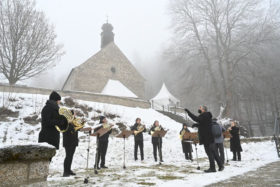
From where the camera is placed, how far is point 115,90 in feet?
83.9

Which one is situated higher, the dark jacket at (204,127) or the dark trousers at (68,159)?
the dark jacket at (204,127)

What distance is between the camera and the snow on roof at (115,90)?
82.5ft

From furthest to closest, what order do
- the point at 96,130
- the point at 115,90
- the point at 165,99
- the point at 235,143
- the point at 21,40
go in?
1. the point at 165,99
2. the point at 115,90
3. the point at 21,40
4. the point at 235,143
5. the point at 96,130

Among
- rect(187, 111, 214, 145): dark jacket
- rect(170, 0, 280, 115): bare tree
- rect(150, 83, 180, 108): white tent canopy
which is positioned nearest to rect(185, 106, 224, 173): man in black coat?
rect(187, 111, 214, 145): dark jacket

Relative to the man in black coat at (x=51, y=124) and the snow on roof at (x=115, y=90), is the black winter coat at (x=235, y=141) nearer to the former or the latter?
the man in black coat at (x=51, y=124)

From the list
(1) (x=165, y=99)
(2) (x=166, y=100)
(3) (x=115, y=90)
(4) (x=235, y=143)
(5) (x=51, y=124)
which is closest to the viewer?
(5) (x=51, y=124)

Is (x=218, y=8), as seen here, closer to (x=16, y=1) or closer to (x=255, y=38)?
(x=255, y=38)

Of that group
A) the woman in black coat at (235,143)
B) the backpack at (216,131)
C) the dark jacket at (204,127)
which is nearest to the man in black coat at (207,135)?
the dark jacket at (204,127)

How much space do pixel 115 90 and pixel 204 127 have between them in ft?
66.8

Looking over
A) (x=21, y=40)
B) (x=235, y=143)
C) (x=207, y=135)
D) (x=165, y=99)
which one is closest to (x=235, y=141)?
(x=235, y=143)

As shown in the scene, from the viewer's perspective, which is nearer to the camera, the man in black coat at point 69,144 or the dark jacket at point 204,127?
the man in black coat at point 69,144

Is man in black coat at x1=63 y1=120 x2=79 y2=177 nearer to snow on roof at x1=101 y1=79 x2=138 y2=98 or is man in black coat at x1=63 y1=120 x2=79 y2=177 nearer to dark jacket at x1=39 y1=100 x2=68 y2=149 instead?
dark jacket at x1=39 y1=100 x2=68 y2=149

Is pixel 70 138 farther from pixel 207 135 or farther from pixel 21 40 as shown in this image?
pixel 21 40

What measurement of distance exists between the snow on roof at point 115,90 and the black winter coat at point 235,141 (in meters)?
17.4
